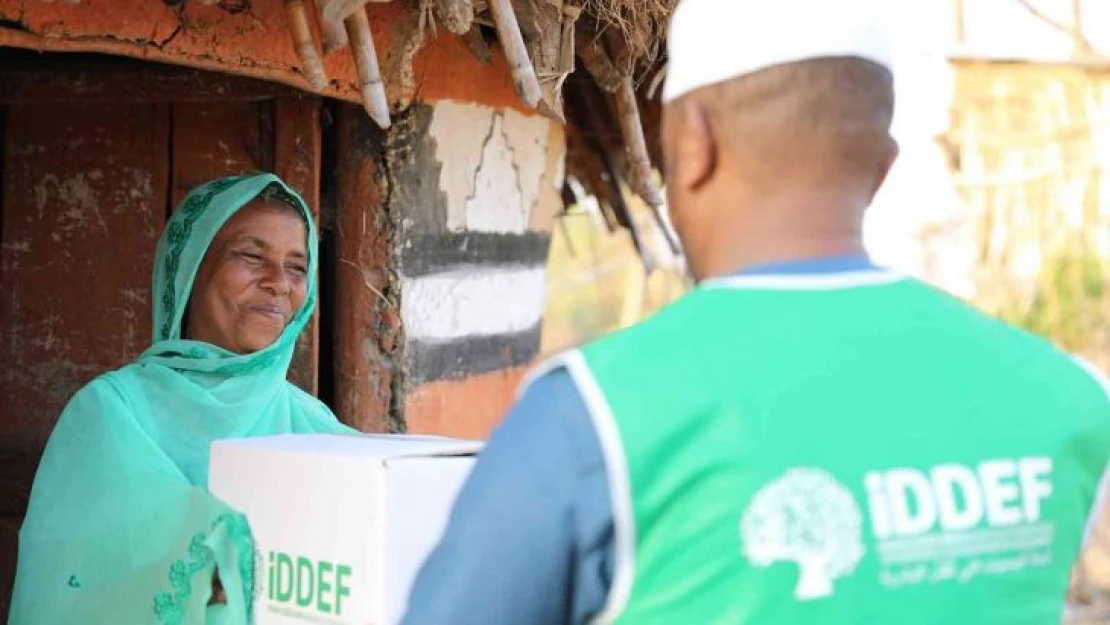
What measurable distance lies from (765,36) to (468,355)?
99.4 inches

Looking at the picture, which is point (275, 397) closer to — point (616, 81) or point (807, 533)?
point (616, 81)

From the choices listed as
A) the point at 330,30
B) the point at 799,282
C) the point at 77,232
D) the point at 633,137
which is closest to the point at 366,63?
the point at 330,30

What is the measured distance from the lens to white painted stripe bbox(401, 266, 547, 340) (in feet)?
11.8

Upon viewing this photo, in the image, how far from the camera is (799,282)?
1.31 metres

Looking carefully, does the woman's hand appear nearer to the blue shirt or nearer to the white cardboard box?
the white cardboard box

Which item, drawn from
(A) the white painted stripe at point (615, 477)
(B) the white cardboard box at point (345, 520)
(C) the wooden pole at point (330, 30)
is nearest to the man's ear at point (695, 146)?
(A) the white painted stripe at point (615, 477)

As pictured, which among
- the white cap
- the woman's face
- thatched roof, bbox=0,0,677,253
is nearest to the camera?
the white cap

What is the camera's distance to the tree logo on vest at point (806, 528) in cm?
123

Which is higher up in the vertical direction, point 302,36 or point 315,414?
point 302,36

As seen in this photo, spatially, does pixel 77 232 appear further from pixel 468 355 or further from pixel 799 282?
pixel 799 282

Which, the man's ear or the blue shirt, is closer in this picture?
the blue shirt

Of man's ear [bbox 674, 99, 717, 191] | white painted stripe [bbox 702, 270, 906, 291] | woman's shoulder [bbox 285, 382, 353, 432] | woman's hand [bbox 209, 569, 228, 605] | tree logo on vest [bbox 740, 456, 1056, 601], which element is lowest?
woman's hand [bbox 209, 569, 228, 605]

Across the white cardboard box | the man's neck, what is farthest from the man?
the white cardboard box

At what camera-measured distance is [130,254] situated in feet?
12.5
